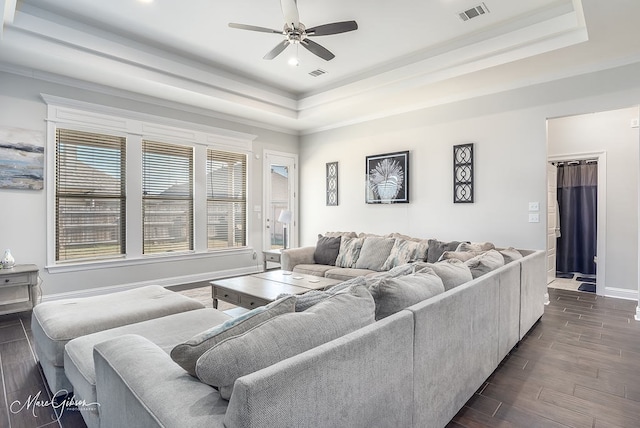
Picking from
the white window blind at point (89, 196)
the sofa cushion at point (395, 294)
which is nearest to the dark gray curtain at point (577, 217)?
the sofa cushion at point (395, 294)

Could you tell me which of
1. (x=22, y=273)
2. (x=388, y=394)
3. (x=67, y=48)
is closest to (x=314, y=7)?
(x=67, y=48)

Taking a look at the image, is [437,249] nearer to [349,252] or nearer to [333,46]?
[349,252]

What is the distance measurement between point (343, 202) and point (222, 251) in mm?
2383

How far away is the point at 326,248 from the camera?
5.18m

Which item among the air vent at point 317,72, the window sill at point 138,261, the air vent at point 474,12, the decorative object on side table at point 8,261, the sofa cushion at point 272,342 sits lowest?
the window sill at point 138,261

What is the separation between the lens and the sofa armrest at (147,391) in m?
1.00

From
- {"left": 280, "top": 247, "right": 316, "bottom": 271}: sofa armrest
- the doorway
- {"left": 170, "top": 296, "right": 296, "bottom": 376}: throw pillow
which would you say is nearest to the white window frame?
{"left": 280, "top": 247, "right": 316, "bottom": 271}: sofa armrest

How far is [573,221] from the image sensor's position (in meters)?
6.30

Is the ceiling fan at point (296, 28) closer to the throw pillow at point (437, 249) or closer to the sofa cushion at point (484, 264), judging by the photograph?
the sofa cushion at point (484, 264)

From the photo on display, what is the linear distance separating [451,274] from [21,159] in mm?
4847

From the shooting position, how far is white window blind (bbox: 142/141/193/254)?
201 inches

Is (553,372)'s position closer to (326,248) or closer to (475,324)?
(475,324)

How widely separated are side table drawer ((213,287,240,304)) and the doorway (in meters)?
5.06

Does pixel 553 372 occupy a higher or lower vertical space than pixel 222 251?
lower
